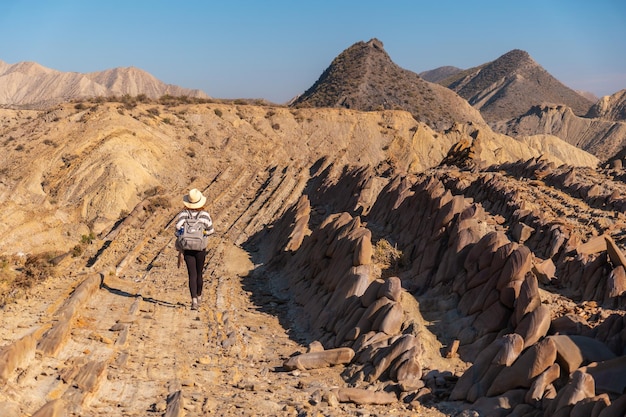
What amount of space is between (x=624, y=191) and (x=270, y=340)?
13775 mm

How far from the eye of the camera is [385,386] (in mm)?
7727

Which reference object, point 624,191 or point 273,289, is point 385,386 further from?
point 624,191

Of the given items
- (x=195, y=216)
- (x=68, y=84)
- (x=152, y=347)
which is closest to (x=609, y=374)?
(x=152, y=347)

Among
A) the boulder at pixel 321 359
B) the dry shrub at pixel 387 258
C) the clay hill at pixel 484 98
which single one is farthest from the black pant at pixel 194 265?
the clay hill at pixel 484 98

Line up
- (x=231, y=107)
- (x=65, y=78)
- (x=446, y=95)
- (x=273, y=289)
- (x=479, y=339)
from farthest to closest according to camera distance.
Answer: (x=65, y=78)
(x=446, y=95)
(x=231, y=107)
(x=273, y=289)
(x=479, y=339)

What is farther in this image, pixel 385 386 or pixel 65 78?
pixel 65 78

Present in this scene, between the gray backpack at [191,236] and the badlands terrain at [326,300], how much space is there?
1.39 meters

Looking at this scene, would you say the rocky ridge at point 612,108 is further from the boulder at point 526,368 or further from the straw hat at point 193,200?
the boulder at point 526,368

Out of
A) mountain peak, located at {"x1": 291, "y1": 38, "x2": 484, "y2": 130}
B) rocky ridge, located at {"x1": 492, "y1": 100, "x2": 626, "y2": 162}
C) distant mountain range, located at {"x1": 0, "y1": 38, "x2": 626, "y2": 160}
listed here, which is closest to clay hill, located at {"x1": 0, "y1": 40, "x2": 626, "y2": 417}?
distant mountain range, located at {"x1": 0, "y1": 38, "x2": 626, "y2": 160}

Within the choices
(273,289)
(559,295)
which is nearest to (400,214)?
(273,289)

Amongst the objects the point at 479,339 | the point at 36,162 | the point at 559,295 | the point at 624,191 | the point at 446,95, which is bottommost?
the point at 36,162

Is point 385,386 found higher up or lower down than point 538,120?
lower down

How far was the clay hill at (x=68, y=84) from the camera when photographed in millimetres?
137238

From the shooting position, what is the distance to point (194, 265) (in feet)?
38.2
